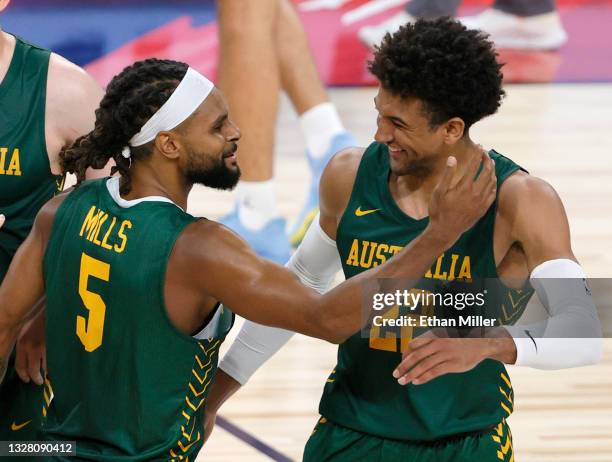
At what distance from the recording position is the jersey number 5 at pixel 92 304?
294cm

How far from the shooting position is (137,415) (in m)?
2.96

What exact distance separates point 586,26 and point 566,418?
683 cm

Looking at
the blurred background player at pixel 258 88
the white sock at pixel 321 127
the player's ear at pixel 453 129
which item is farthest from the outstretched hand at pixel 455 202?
the white sock at pixel 321 127

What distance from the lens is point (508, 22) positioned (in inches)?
423

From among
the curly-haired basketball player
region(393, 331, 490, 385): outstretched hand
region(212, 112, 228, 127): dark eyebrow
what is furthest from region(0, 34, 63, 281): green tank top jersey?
region(393, 331, 490, 385): outstretched hand

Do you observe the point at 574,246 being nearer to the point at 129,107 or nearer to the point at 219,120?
the point at 219,120

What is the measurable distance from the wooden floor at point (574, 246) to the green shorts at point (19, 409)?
1047mm

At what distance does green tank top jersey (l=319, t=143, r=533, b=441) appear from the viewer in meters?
3.12

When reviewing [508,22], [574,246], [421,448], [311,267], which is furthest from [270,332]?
[508,22]

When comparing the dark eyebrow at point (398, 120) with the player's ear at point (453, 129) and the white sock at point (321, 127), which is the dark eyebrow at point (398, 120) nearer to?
the player's ear at point (453, 129)

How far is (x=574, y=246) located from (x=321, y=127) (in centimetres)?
155

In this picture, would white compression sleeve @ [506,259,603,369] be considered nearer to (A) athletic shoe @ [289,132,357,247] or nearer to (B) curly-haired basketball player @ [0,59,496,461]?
(B) curly-haired basketball player @ [0,59,496,461]

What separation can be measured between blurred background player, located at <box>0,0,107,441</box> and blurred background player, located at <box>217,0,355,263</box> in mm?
3006

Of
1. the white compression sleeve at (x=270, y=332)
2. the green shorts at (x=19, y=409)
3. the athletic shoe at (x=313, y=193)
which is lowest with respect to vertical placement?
the athletic shoe at (x=313, y=193)
